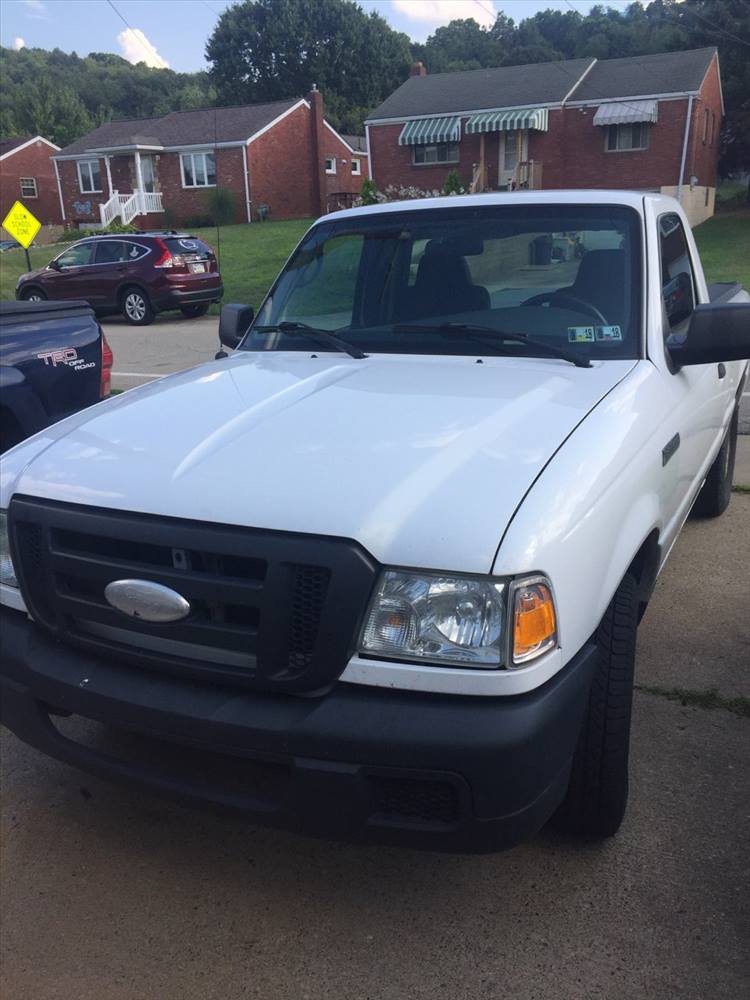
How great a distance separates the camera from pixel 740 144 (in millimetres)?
37438

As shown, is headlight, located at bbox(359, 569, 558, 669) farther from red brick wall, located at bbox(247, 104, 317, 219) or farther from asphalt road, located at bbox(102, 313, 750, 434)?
red brick wall, located at bbox(247, 104, 317, 219)

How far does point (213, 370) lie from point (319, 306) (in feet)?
1.99

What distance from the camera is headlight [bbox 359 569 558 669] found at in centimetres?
191

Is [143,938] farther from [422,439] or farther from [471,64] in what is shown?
[471,64]

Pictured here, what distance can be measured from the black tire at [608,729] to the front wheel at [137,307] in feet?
50.3

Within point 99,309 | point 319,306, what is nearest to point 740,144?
point 99,309

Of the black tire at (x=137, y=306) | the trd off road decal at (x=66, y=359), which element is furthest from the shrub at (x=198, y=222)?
the trd off road decal at (x=66, y=359)

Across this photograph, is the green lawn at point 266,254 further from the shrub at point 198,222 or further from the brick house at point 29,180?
the brick house at point 29,180

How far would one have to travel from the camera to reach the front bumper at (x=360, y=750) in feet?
6.15

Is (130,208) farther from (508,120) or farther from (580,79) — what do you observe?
(580,79)

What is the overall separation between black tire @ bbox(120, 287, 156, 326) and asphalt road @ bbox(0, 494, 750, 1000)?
1445 centimetres

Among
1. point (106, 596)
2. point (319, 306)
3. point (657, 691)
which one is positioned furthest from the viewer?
point (319, 306)

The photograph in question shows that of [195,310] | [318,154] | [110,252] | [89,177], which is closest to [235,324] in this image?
[195,310]

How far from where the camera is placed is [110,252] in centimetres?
1680
